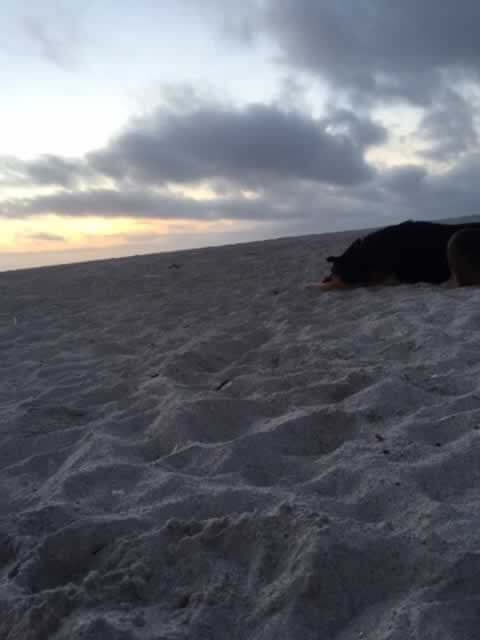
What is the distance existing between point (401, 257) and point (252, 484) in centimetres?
508

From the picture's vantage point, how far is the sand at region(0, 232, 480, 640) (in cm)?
171

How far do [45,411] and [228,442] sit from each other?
1.37m

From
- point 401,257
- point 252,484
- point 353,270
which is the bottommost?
point 252,484

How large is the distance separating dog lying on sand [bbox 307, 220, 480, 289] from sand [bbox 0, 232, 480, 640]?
1828 mm

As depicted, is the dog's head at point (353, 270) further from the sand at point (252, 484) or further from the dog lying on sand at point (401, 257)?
the sand at point (252, 484)

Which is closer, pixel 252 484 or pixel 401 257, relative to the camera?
pixel 252 484

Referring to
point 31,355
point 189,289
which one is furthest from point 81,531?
point 189,289

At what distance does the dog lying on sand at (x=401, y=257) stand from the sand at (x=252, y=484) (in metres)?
1.83

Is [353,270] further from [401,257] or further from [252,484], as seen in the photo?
[252,484]

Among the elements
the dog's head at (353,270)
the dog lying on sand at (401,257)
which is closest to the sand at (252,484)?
Answer: the dog lying on sand at (401,257)

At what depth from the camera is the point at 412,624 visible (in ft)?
5.09

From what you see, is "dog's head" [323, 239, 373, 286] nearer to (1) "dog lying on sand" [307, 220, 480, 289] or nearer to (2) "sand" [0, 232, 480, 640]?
(1) "dog lying on sand" [307, 220, 480, 289]

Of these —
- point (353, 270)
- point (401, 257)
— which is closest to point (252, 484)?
point (353, 270)

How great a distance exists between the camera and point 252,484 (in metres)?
2.42
